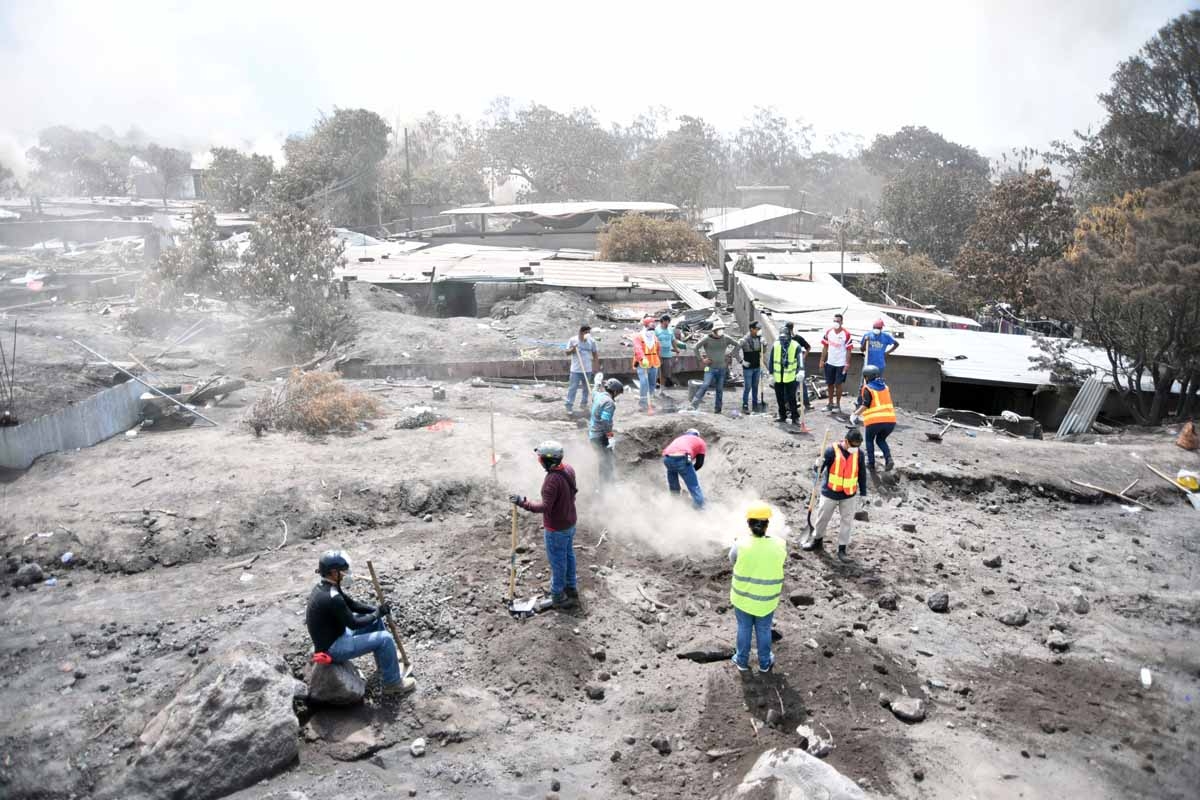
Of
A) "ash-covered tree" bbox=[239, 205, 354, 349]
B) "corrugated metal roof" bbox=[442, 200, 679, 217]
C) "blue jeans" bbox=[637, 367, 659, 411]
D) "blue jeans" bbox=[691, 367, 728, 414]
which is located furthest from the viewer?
"corrugated metal roof" bbox=[442, 200, 679, 217]

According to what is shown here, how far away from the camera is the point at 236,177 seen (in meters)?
37.9

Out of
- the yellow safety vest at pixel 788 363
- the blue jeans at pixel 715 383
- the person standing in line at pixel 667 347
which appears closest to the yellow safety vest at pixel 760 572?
the yellow safety vest at pixel 788 363

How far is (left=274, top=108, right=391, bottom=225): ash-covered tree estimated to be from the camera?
37.2 metres

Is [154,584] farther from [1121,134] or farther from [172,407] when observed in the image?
[1121,134]

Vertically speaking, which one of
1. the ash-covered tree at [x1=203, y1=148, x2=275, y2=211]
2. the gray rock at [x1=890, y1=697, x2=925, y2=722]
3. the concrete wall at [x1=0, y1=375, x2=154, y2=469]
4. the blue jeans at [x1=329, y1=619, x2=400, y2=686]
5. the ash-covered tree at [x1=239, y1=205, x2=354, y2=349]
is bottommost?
the gray rock at [x1=890, y1=697, x2=925, y2=722]

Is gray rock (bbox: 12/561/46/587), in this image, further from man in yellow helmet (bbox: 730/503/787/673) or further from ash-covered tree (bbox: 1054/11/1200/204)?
ash-covered tree (bbox: 1054/11/1200/204)

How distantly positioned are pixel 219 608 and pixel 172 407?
5.39m

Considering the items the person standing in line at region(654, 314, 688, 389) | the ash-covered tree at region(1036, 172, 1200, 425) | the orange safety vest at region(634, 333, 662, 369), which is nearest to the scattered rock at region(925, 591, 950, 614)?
the orange safety vest at region(634, 333, 662, 369)

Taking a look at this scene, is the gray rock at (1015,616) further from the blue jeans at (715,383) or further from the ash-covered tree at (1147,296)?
the ash-covered tree at (1147,296)

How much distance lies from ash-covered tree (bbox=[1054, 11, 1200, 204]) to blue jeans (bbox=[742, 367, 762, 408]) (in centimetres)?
1929

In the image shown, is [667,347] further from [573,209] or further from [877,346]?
[573,209]

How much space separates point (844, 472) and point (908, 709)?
2.33 m

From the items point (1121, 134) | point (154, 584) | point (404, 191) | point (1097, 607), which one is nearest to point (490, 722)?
point (154, 584)

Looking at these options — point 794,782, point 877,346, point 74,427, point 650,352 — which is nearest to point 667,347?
point 650,352
